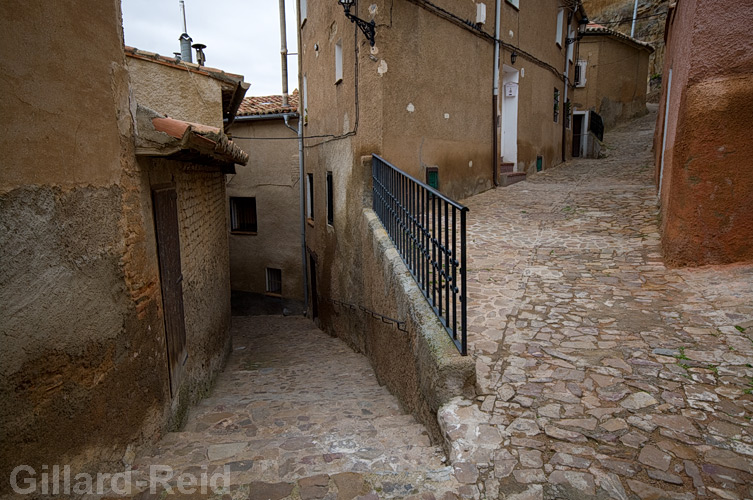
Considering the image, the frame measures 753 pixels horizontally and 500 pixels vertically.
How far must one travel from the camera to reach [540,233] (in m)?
7.58

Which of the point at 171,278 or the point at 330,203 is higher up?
the point at 330,203

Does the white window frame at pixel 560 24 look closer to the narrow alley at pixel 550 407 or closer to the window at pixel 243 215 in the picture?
the narrow alley at pixel 550 407

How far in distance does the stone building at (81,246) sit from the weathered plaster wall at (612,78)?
887 inches

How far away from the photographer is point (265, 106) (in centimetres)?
1388

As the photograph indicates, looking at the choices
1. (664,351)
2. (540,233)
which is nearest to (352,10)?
(540,233)

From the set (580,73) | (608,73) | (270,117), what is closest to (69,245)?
(270,117)

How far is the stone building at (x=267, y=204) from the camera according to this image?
45.3ft

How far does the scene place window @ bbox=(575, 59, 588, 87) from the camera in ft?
73.8

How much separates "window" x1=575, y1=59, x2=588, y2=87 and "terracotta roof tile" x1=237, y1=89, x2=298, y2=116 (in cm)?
1448

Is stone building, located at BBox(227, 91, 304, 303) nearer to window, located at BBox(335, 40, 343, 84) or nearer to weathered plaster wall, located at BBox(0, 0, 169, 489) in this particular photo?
window, located at BBox(335, 40, 343, 84)

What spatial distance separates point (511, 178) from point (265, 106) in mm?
7397

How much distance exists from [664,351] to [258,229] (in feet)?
41.5

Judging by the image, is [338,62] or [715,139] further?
[338,62]

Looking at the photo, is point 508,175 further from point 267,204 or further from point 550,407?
point 550,407
